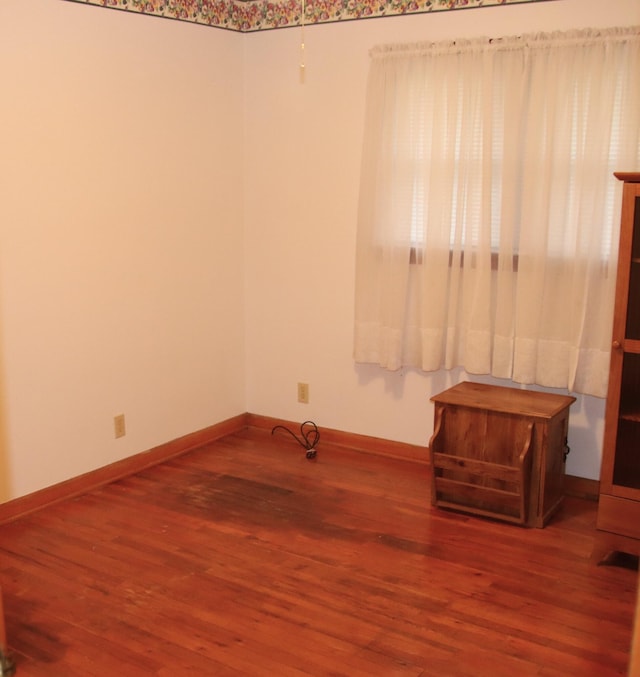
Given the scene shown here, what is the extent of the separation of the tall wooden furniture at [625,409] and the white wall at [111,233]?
2202 millimetres

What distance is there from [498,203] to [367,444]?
1478 millimetres

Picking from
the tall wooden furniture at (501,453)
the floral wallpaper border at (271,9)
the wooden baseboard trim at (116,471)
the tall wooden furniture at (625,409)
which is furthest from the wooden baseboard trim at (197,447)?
the floral wallpaper border at (271,9)

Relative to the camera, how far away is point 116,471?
388cm

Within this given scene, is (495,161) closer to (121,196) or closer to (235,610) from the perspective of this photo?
(121,196)

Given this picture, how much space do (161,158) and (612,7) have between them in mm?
2179

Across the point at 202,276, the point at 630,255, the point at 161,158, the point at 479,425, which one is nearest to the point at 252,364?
the point at 202,276

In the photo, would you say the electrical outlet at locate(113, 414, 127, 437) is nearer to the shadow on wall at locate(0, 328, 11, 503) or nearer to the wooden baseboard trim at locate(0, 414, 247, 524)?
the wooden baseboard trim at locate(0, 414, 247, 524)

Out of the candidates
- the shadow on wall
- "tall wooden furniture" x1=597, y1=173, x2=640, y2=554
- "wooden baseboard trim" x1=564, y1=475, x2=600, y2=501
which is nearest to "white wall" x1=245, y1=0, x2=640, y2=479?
"wooden baseboard trim" x1=564, y1=475, x2=600, y2=501

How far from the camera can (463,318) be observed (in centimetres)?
385

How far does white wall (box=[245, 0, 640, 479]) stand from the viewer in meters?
4.12

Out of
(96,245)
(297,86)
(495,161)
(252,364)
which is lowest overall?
(252,364)

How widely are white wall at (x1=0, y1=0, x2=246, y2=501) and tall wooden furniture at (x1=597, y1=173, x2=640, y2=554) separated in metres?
2.20

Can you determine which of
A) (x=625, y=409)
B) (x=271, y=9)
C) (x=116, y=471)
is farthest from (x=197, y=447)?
(x=271, y=9)

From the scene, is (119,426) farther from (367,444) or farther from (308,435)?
(367,444)
